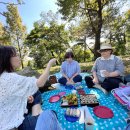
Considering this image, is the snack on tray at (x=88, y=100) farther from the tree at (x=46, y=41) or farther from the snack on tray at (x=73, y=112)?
the tree at (x=46, y=41)

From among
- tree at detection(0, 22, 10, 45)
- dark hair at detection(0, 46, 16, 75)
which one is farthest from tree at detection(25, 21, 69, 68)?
dark hair at detection(0, 46, 16, 75)

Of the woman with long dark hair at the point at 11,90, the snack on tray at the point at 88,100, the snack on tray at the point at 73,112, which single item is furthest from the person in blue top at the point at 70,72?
the woman with long dark hair at the point at 11,90

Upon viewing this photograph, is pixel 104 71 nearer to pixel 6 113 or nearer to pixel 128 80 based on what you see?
pixel 128 80

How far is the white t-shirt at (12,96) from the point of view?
4.73ft

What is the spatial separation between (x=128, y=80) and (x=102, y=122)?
1.73 metres

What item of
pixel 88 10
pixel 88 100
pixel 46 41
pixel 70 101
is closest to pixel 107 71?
pixel 88 100

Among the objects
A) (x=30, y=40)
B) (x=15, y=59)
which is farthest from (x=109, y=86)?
(x=30, y=40)

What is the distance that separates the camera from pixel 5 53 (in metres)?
1.52

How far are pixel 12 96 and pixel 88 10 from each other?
9.95 metres

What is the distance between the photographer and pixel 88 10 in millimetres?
10461

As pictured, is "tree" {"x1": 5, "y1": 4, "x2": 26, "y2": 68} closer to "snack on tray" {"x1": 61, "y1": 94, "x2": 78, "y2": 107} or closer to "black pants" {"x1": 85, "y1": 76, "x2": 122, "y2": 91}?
"black pants" {"x1": 85, "y1": 76, "x2": 122, "y2": 91}

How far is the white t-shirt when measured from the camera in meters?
1.44

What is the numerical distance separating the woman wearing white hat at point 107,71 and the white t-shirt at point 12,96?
2.45m

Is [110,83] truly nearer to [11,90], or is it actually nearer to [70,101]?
[70,101]
